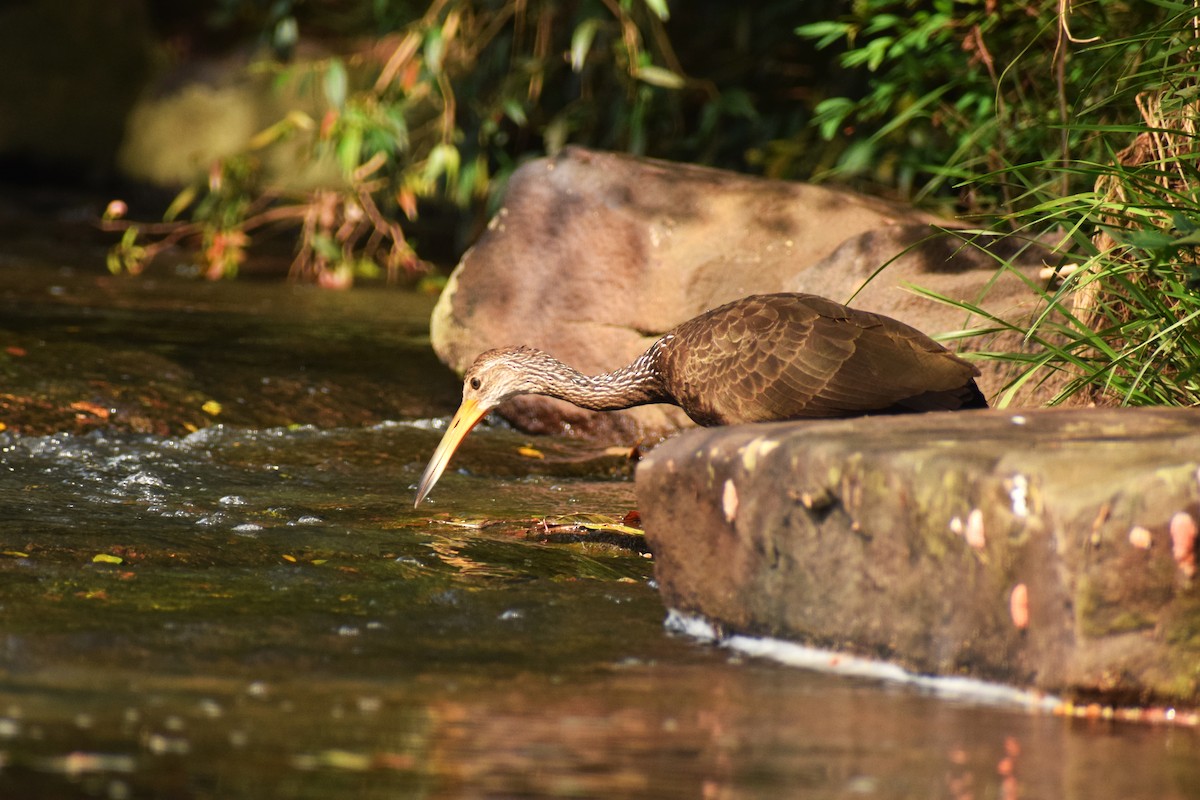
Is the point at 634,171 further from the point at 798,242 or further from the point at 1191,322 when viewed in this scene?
the point at 1191,322

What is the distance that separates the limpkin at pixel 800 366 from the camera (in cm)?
500

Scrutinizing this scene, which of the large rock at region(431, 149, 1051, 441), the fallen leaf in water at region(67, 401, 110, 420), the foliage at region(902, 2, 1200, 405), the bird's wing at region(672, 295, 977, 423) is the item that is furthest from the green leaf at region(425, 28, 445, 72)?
the foliage at region(902, 2, 1200, 405)

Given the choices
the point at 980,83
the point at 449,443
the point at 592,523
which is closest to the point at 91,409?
the point at 449,443

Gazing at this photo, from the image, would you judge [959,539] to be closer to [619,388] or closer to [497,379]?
[619,388]

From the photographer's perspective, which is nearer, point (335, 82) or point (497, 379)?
point (497, 379)

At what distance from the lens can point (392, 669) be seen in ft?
11.2

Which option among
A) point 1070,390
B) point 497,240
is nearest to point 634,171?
point 497,240

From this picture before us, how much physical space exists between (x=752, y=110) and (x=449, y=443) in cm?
431

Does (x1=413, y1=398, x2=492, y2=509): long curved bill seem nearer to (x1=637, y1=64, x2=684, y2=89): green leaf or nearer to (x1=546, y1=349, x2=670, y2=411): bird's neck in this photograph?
(x1=546, y1=349, x2=670, y2=411): bird's neck

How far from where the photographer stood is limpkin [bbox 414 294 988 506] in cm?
500

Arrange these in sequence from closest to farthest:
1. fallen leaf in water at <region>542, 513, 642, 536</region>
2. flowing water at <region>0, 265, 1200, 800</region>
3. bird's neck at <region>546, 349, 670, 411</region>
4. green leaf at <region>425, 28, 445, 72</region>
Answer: flowing water at <region>0, 265, 1200, 800</region> → fallen leaf in water at <region>542, 513, 642, 536</region> → bird's neck at <region>546, 349, 670, 411</region> → green leaf at <region>425, 28, 445, 72</region>

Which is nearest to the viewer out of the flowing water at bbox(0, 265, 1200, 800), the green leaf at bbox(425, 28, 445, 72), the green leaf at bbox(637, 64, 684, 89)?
the flowing water at bbox(0, 265, 1200, 800)

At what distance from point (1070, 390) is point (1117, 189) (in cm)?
71

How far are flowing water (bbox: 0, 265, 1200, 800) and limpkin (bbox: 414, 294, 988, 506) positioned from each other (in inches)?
22.3
